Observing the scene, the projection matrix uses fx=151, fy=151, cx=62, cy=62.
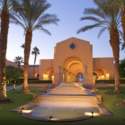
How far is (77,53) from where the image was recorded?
85.0 ft

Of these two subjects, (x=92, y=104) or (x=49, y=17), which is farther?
(x=49, y=17)

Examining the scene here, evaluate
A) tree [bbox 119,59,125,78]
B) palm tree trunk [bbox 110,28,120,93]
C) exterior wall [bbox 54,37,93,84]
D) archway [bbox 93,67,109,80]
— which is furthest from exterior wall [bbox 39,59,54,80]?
palm tree trunk [bbox 110,28,120,93]

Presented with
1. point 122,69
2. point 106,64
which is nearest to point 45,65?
point 106,64

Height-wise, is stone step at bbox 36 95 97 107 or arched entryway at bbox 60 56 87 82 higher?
arched entryway at bbox 60 56 87 82

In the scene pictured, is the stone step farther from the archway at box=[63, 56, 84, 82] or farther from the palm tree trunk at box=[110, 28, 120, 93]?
the archway at box=[63, 56, 84, 82]

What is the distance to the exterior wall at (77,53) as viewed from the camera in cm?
2559

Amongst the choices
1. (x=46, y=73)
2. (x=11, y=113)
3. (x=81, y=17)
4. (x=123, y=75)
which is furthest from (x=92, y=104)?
(x=46, y=73)

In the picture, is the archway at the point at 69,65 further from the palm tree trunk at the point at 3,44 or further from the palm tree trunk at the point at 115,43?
the palm tree trunk at the point at 3,44

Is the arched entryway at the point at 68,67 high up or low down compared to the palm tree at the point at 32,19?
down

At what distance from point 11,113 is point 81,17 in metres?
12.5

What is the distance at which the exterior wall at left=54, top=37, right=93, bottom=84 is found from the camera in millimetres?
25594

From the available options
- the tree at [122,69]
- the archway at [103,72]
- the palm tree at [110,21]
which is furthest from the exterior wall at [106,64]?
the palm tree at [110,21]

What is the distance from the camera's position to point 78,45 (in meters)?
26.1

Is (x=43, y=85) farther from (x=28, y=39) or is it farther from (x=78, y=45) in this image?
(x=28, y=39)
